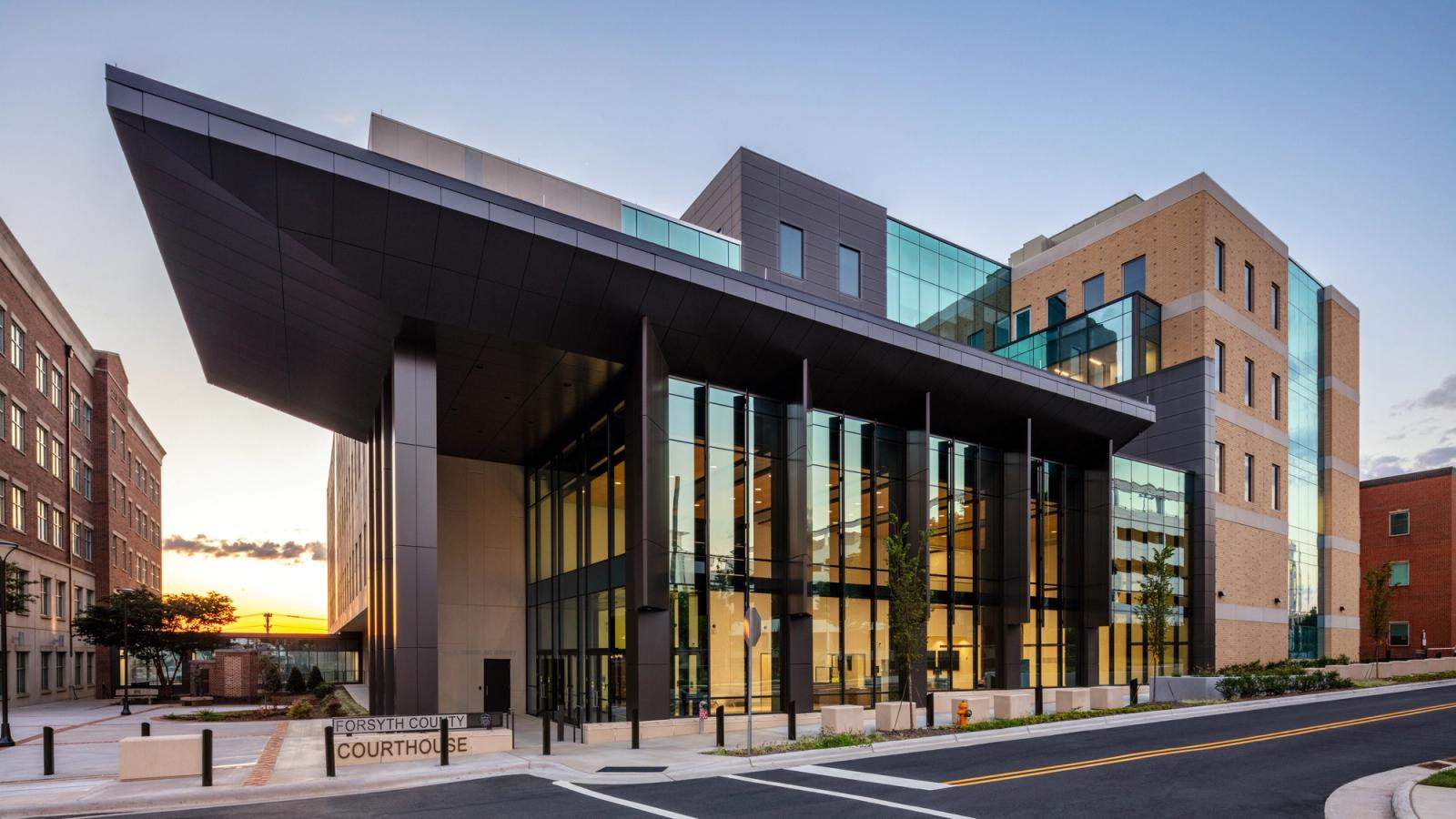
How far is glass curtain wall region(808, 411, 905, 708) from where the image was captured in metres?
29.5

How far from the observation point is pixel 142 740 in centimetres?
1719

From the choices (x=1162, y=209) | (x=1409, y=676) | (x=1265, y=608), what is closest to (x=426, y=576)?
(x=1162, y=209)

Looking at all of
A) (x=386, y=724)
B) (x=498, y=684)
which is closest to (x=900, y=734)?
(x=386, y=724)

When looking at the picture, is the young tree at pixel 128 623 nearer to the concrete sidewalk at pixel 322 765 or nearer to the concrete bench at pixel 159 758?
the concrete sidewalk at pixel 322 765

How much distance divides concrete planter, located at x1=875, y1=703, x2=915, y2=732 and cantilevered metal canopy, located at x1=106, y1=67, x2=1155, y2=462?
405 inches

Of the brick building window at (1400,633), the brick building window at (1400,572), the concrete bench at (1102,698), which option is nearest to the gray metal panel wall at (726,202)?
the concrete bench at (1102,698)

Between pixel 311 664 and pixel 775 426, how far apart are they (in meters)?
86.2

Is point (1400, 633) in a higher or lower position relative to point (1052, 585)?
lower

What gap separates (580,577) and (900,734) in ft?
47.5

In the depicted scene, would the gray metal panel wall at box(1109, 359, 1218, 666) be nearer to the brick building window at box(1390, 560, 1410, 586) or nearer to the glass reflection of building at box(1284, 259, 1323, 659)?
the glass reflection of building at box(1284, 259, 1323, 659)

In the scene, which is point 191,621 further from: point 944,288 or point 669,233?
point 944,288

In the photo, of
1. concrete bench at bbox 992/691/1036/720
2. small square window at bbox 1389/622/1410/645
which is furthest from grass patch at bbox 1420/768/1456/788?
small square window at bbox 1389/622/1410/645

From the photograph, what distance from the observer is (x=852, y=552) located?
100 feet

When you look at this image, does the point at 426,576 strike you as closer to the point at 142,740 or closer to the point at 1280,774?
the point at 142,740
